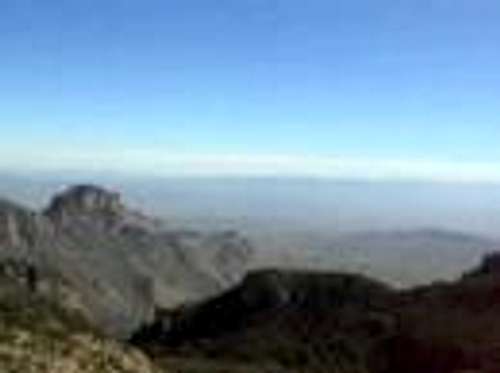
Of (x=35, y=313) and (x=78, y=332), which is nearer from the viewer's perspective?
(x=78, y=332)

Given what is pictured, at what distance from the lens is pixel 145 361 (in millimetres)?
97875

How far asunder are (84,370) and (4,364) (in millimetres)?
7009

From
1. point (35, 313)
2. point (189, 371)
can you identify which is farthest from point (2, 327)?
point (189, 371)

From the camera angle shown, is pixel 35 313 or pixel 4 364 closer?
pixel 4 364

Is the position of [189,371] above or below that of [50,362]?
below

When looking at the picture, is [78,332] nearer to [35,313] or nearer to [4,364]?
[35,313]

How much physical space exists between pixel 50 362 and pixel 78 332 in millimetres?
17827

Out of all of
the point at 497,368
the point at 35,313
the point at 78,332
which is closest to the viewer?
the point at 78,332

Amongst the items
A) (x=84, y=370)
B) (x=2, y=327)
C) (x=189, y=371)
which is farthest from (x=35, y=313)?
(x=189, y=371)

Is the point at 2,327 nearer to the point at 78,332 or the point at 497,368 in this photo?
the point at 78,332

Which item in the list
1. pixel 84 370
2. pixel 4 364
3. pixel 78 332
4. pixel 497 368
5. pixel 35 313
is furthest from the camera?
pixel 497 368

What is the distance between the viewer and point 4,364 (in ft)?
248

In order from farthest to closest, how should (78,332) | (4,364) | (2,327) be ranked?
(78,332) → (2,327) → (4,364)

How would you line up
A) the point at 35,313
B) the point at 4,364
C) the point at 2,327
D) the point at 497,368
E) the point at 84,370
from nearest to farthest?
the point at 4,364 → the point at 84,370 → the point at 2,327 → the point at 35,313 → the point at 497,368
